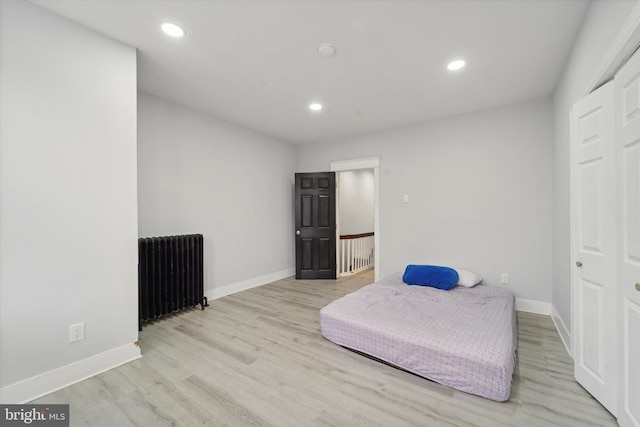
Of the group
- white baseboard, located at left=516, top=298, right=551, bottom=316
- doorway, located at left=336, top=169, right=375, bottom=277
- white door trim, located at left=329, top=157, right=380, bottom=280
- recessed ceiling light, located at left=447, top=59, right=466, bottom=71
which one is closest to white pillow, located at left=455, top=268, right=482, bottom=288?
white baseboard, located at left=516, top=298, right=551, bottom=316

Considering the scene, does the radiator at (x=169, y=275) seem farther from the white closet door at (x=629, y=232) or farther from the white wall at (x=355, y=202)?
the white closet door at (x=629, y=232)

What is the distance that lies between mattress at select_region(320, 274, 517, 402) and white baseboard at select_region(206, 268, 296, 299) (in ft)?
6.39

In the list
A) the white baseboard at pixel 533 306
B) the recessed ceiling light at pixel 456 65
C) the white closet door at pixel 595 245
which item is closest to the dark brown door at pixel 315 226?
the recessed ceiling light at pixel 456 65

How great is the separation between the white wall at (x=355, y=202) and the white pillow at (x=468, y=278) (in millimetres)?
3046

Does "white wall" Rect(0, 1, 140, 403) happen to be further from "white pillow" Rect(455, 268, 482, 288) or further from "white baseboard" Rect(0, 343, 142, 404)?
"white pillow" Rect(455, 268, 482, 288)

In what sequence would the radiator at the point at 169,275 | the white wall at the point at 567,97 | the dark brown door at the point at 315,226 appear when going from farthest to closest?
the dark brown door at the point at 315,226
the radiator at the point at 169,275
the white wall at the point at 567,97

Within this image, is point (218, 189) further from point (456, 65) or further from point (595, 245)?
point (595, 245)

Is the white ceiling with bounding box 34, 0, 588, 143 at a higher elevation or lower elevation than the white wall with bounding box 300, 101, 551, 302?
higher

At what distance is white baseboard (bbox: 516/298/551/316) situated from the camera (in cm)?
309

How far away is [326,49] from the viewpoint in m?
2.15

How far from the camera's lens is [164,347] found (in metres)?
2.35

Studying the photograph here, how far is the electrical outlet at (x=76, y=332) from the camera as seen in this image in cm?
185

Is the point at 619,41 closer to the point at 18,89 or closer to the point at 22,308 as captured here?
the point at 18,89

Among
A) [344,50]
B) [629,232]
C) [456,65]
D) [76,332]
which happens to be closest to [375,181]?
[456,65]
